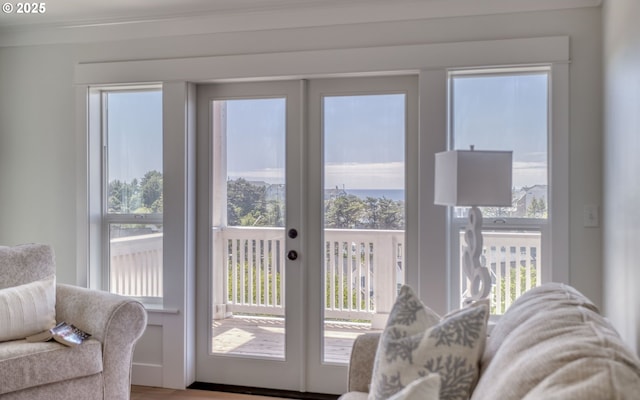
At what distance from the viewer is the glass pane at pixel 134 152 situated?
3.39m

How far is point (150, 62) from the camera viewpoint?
328cm

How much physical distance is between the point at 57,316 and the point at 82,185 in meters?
1.03

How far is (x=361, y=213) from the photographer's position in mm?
3152

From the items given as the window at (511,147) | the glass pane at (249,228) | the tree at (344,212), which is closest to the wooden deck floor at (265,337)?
the glass pane at (249,228)

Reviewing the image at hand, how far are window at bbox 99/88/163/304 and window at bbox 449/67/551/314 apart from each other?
1973 mm

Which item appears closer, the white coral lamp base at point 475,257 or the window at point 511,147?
the white coral lamp base at point 475,257

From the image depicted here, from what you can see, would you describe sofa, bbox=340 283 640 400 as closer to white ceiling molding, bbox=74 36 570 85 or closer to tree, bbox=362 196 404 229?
tree, bbox=362 196 404 229

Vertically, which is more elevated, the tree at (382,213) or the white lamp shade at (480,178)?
the white lamp shade at (480,178)

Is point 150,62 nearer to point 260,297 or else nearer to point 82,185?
point 82,185

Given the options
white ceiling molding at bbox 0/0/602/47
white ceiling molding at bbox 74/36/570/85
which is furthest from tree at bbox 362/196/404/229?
white ceiling molding at bbox 0/0/602/47

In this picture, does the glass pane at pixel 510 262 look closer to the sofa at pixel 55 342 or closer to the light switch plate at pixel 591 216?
the light switch plate at pixel 591 216

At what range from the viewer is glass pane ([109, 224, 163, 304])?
11.1 feet

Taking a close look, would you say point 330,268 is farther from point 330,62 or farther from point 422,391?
point 422,391

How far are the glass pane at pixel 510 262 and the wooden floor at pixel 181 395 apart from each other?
1.53 metres
